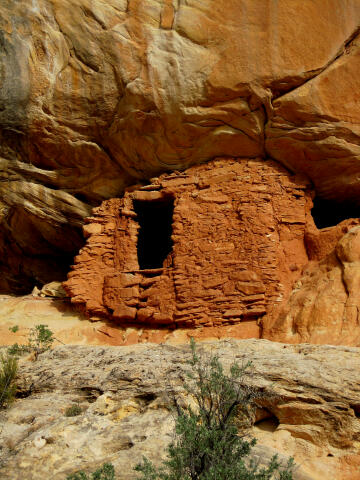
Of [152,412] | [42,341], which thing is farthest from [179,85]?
[152,412]

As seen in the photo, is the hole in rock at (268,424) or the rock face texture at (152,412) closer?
the rock face texture at (152,412)

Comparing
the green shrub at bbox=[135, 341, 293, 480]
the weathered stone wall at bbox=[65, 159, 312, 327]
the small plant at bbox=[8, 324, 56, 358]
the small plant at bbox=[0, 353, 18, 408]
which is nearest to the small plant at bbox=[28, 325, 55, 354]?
the small plant at bbox=[8, 324, 56, 358]

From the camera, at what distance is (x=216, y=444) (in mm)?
3518

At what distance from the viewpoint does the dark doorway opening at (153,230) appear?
31.5 ft

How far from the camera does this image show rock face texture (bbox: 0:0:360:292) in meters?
7.80

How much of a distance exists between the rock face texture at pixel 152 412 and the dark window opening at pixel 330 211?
4556mm

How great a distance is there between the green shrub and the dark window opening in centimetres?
586

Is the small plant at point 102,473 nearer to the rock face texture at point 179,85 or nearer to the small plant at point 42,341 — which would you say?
the small plant at point 42,341

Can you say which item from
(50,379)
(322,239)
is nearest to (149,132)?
(322,239)

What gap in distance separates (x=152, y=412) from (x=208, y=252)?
3.93 meters

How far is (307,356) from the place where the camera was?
197 inches

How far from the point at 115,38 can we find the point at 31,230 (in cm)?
461

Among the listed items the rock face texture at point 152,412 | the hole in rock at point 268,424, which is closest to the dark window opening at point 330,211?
the rock face texture at point 152,412

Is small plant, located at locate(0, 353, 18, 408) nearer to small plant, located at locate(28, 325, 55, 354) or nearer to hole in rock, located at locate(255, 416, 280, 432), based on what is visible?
small plant, located at locate(28, 325, 55, 354)
